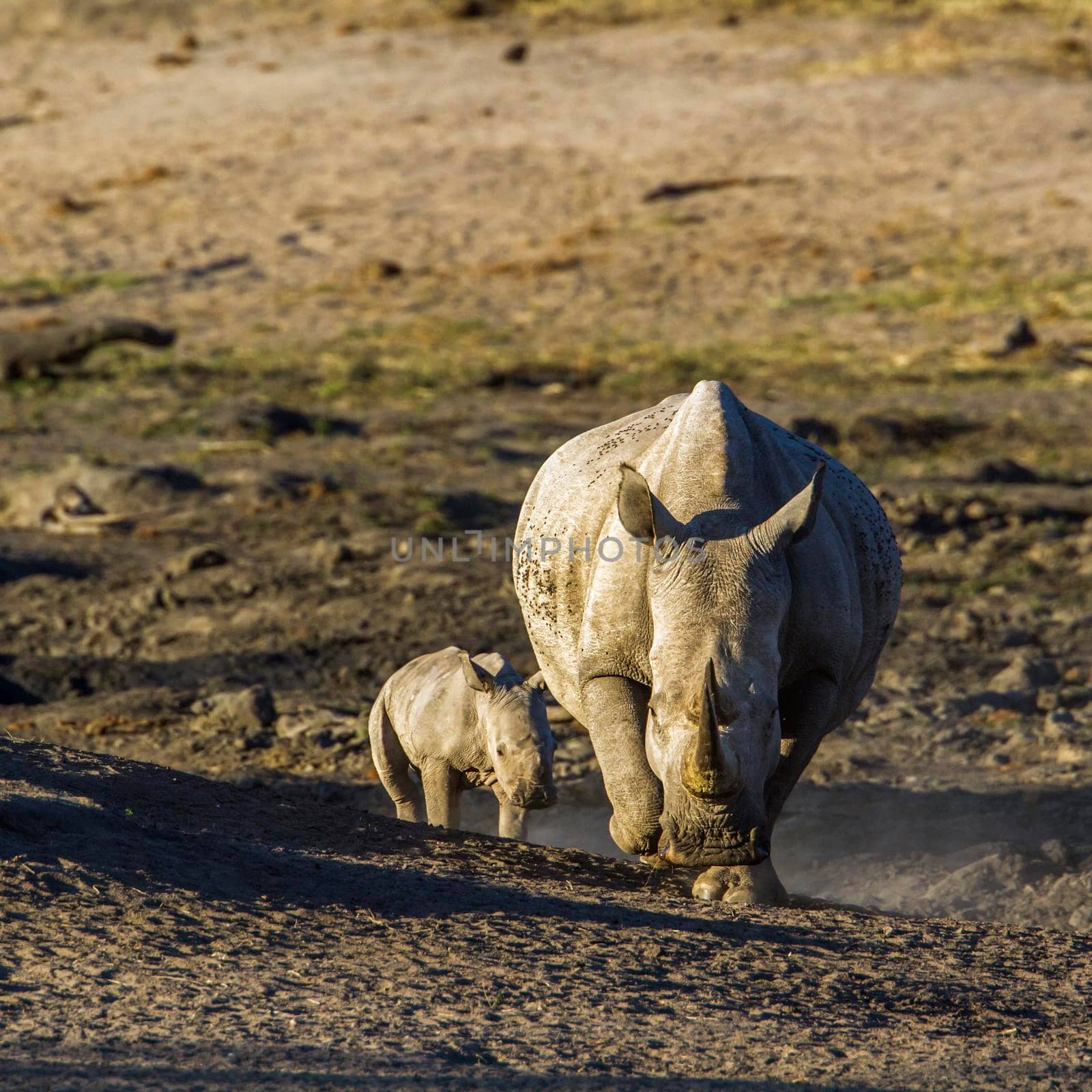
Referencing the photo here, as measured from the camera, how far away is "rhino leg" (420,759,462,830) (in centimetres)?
727

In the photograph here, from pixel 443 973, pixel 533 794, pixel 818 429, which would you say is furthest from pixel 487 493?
pixel 443 973

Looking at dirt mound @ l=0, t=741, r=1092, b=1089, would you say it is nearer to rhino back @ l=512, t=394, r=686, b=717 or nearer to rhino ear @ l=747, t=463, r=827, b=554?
rhino back @ l=512, t=394, r=686, b=717

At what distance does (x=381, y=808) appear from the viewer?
833 cm

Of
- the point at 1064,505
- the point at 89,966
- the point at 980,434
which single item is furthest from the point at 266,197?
the point at 89,966

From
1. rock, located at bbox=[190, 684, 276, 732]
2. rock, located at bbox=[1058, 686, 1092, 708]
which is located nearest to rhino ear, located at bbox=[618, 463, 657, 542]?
rock, located at bbox=[190, 684, 276, 732]

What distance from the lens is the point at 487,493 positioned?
43.9ft

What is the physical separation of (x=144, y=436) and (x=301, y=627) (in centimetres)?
526

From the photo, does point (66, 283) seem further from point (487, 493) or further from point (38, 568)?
point (38, 568)

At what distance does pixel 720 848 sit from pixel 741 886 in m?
1.07

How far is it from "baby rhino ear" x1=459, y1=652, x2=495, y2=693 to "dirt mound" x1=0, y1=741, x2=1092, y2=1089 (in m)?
0.96

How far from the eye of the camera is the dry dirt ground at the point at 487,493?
15.0 feet

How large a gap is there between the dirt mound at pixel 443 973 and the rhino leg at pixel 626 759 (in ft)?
0.68

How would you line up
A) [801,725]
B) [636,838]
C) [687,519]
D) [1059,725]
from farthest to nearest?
[1059,725] < [801,725] < [636,838] < [687,519]

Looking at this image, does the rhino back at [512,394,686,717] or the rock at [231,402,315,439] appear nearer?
the rhino back at [512,394,686,717]
